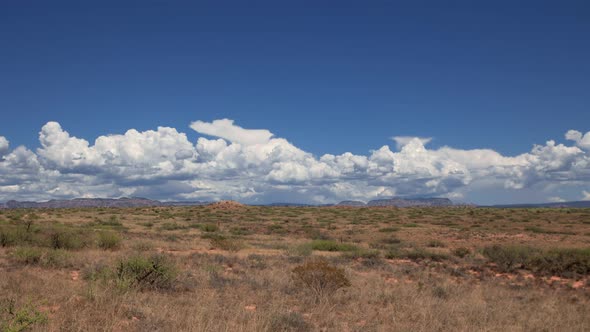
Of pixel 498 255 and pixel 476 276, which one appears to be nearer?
pixel 476 276

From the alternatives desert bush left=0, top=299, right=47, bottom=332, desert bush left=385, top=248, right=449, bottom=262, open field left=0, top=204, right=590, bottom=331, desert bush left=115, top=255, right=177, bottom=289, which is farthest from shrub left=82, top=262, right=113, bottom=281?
desert bush left=385, top=248, right=449, bottom=262

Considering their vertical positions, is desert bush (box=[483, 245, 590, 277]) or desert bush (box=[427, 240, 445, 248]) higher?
desert bush (box=[483, 245, 590, 277])

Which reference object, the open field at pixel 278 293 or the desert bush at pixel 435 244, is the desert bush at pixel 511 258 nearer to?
the open field at pixel 278 293

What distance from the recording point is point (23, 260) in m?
14.3

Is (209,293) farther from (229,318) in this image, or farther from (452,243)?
(452,243)

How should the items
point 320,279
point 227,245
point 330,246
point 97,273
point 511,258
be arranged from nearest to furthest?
point 97,273, point 320,279, point 511,258, point 227,245, point 330,246

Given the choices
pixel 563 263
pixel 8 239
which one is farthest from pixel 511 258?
pixel 8 239

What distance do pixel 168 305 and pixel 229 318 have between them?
5.51 feet

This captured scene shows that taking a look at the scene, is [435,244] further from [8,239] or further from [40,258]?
Result: [8,239]

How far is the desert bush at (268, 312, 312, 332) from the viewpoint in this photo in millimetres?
7773

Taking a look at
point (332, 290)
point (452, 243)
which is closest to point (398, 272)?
point (332, 290)

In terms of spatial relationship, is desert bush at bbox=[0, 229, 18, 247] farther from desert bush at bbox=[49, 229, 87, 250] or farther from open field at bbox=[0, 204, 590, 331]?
desert bush at bbox=[49, 229, 87, 250]

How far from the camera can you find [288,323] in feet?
26.6

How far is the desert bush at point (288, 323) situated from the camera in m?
7.77
